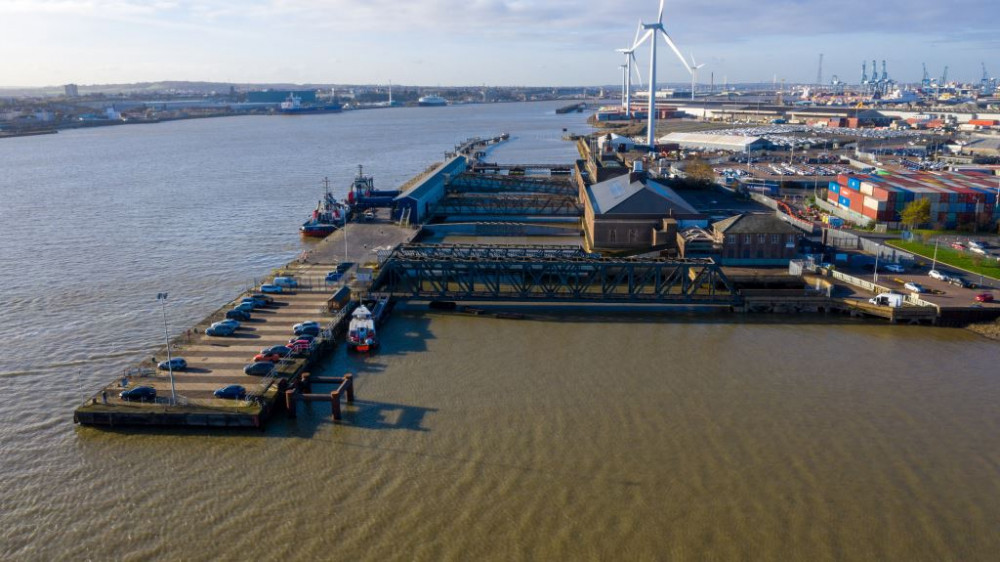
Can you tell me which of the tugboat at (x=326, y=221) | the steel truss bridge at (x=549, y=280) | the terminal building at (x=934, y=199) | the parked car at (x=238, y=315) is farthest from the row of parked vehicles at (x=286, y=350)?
the terminal building at (x=934, y=199)

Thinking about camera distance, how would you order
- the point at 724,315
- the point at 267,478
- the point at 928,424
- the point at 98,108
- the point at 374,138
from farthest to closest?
the point at 98,108 → the point at 374,138 → the point at 724,315 → the point at 928,424 → the point at 267,478

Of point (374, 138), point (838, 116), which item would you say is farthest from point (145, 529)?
point (838, 116)

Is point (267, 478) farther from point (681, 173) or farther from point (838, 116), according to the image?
point (838, 116)

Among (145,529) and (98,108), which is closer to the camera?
(145,529)

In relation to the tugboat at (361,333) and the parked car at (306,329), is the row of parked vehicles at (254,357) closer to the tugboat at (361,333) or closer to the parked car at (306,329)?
the parked car at (306,329)

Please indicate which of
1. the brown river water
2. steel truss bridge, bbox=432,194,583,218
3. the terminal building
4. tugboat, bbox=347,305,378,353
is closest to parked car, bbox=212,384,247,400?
the brown river water

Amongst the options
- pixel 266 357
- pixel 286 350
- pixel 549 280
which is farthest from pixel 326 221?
pixel 266 357
